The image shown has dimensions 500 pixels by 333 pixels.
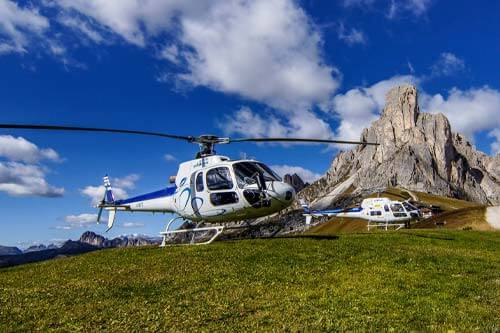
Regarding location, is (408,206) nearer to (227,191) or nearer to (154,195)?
(154,195)

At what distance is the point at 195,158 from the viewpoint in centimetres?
2719

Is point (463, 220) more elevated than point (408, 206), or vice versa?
point (408, 206)

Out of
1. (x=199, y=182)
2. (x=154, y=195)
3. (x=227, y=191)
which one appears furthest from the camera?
(x=154, y=195)

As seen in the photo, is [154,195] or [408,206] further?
[408,206]

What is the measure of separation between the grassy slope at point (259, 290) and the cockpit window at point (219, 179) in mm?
3560

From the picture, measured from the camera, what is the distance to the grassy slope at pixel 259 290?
11.3m

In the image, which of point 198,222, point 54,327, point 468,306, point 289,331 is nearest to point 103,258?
point 198,222

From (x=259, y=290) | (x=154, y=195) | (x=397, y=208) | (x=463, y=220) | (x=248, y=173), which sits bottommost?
(x=259, y=290)

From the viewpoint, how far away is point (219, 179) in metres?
25.0

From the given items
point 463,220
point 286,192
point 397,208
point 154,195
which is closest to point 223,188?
point 286,192

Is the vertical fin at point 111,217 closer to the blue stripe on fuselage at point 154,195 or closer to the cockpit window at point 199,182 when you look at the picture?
the blue stripe on fuselage at point 154,195

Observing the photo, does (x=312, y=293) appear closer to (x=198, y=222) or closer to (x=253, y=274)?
(x=253, y=274)

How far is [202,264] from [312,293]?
21.1ft

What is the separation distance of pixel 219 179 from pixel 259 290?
11282 mm
